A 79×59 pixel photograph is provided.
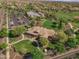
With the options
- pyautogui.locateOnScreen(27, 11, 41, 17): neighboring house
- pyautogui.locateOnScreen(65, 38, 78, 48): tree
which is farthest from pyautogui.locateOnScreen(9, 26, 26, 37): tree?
pyautogui.locateOnScreen(65, 38, 78, 48): tree

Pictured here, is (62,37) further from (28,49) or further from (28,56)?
(28,56)

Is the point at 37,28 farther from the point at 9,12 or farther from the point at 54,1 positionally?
the point at 54,1

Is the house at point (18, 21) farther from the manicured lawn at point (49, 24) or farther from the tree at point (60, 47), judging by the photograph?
the tree at point (60, 47)

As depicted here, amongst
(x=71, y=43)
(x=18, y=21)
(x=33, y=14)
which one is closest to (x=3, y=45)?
(x=18, y=21)

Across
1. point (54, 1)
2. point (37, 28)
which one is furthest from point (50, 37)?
point (54, 1)

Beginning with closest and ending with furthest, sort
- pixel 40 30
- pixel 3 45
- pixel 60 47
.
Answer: pixel 3 45, pixel 60 47, pixel 40 30

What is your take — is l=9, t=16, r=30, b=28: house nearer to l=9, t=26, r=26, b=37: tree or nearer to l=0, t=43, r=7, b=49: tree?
l=9, t=26, r=26, b=37: tree

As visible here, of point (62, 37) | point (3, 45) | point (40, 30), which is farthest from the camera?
point (40, 30)

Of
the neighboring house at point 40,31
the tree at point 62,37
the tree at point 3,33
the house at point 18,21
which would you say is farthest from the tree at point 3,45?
the tree at point 62,37
